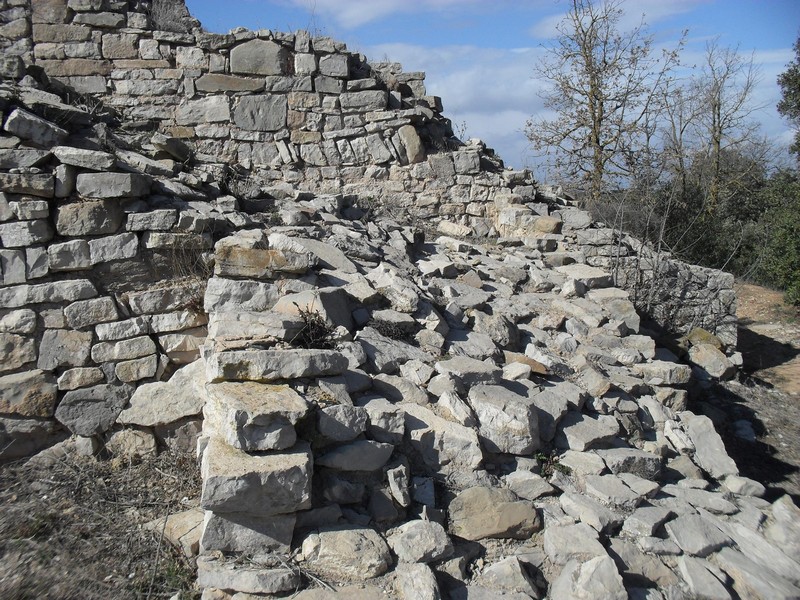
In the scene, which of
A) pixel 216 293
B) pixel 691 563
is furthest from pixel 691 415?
pixel 216 293

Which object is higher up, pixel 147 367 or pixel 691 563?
pixel 147 367

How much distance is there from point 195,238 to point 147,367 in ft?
3.42

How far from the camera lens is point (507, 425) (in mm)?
3811

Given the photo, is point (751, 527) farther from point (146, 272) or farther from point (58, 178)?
point (58, 178)

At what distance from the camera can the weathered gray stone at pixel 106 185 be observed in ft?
15.3

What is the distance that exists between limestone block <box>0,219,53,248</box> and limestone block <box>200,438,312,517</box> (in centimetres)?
243

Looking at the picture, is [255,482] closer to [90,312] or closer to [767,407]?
[90,312]

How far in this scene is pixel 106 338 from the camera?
455cm

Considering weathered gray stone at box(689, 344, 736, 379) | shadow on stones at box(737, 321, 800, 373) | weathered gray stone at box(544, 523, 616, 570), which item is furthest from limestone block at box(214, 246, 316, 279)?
shadow on stones at box(737, 321, 800, 373)

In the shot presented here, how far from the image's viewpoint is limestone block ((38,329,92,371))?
447 cm

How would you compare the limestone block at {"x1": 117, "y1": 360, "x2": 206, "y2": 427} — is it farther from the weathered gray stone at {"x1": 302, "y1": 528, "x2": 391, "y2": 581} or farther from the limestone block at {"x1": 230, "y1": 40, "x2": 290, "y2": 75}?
the limestone block at {"x1": 230, "y1": 40, "x2": 290, "y2": 75}

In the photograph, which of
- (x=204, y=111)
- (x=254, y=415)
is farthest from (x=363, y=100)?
(x=254, y=415)

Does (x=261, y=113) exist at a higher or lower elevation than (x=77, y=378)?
higher

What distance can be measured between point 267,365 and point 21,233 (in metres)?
2.29
